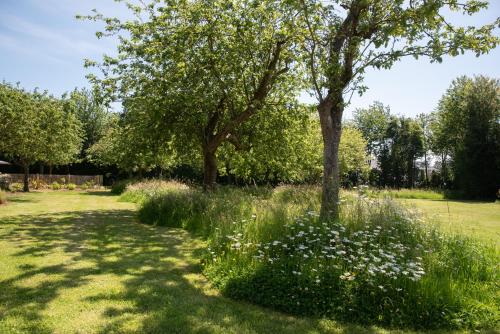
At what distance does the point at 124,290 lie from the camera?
563 cm

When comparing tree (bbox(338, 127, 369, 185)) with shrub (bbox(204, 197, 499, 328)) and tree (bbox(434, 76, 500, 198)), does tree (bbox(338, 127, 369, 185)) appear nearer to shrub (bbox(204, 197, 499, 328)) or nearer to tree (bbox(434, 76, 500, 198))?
tree (bbox(434, 76, 500, 198))

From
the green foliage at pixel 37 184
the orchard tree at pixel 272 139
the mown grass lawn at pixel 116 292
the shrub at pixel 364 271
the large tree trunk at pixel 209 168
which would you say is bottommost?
the mown grass lawn at pixel 116 292

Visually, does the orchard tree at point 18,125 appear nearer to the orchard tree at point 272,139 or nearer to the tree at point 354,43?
the orchard tree at point 272,139

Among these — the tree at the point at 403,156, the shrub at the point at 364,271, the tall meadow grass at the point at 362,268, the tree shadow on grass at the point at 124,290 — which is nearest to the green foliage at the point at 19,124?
the tree shadow on grass at the point at 124,290

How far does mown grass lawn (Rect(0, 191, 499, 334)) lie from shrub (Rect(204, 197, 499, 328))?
31cm

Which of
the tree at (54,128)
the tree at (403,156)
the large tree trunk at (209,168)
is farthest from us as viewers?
the tree at (403,156)

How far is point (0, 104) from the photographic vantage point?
21281 millimetres

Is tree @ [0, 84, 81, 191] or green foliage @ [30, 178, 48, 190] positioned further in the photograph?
green foliage @ [30, 178, 48, 190]

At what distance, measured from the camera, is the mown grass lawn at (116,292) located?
14.8ft

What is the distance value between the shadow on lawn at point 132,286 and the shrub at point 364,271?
34cm

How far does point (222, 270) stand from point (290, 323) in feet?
6.27

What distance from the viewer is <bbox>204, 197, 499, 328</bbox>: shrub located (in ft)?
16.4

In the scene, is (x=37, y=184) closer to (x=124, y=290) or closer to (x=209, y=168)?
(x=209, y=168)

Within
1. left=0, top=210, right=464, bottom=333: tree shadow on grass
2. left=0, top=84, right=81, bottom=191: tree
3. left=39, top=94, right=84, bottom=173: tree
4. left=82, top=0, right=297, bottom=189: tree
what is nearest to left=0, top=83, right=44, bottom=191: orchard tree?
left=0, top=84, right=81, bottom=191: tree
